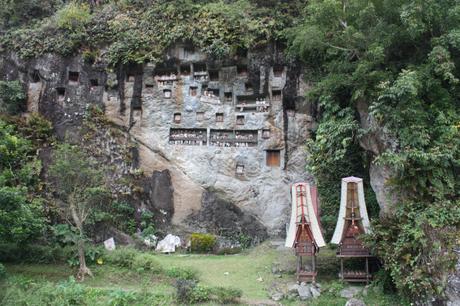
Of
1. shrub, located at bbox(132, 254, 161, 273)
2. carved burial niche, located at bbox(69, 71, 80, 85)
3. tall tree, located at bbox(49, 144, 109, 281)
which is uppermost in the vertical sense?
carved burial niche, located at bbox(69, 71, 80, 85)

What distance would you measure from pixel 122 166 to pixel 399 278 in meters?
11.0

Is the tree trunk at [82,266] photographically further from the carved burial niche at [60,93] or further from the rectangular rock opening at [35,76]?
the rectangular rock opening at [35,76]

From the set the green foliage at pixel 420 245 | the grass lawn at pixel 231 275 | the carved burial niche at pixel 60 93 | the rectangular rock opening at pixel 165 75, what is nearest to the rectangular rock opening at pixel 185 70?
the rectangular rock opening at pixel 165 75

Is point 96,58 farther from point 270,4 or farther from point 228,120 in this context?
point 270,4

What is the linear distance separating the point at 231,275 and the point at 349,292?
134 inches

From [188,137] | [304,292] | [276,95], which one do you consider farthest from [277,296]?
[276,95]

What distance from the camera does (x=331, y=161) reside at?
14.2 meters

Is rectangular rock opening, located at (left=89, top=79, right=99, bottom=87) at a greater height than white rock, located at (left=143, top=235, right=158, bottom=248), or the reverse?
rectangular rock opening, located at (left=89, top=79, right=99, bottom=87)

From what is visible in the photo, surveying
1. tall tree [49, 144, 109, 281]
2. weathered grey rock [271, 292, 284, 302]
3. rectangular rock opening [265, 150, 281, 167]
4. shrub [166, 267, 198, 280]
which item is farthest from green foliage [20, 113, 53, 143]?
weathered grey rock [271, 292, 284, 302]

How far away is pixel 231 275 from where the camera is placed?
13219 mm

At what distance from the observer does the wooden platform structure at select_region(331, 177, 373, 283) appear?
1217cm

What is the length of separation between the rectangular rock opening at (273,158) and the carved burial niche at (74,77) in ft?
27.2

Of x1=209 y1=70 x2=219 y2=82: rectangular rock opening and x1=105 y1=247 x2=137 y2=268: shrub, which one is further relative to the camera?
x1=209 y1=70 x2=219 y2=82: rectangular rock opening

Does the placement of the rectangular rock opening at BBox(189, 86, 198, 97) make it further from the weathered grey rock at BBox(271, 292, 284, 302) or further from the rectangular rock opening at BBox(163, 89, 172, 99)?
the weathered grey rock at BBox(271, 292, 284, 302)
